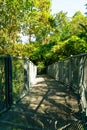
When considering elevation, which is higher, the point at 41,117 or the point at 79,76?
the point at 79,76

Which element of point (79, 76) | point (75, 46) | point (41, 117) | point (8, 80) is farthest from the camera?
point (75, 46)

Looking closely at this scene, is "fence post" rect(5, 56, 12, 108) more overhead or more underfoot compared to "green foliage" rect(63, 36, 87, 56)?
more underfoot

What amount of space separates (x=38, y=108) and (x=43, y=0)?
1816 inches

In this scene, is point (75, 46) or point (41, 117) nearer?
point (41, 117)

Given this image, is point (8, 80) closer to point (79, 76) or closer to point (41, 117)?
point (41, 117)

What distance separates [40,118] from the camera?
758 centimetres

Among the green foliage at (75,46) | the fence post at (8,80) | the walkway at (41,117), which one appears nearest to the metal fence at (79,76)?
the walkway at (41,117)

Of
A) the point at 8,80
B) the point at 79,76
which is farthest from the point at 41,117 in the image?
the point at 79,76

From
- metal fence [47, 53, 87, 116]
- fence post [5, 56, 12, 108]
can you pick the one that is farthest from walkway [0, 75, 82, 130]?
metal fence [47, 53, 87, 116]

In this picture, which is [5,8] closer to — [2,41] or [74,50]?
[2,41]

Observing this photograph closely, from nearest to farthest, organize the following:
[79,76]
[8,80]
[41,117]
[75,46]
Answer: [41,117] → [8,80] → [79,76] → [75,46]

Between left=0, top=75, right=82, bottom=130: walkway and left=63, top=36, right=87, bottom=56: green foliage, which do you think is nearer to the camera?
left=0, top=75, right=82, bottom=130: walkway

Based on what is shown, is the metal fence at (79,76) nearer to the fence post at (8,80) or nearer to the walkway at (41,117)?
the walkway at (41,117)

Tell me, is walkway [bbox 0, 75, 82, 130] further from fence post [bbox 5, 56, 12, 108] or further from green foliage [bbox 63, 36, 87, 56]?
green foliage [bbox 63, 36, 87, 56]
